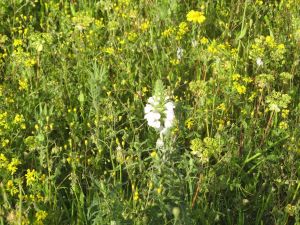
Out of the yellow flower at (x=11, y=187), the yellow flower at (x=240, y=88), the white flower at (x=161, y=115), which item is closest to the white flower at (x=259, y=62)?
the yellow flower at (x=240, y=88)

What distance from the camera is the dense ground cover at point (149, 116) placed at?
92.0 inches

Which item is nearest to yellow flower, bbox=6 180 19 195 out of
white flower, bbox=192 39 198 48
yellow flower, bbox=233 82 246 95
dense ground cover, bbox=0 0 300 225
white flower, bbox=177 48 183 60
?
dense ground cover, bbox=0 0 300 225

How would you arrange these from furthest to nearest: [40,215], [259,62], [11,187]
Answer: [259,62]
[11,187]
[40,215]

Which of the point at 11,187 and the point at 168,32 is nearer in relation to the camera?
the point at 11,187

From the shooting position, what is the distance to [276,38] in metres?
3.61

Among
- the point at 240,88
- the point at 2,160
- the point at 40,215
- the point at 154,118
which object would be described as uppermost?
the point at 154,118

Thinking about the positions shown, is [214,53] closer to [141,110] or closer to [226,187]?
[141,110]

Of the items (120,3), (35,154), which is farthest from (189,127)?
(120,3)

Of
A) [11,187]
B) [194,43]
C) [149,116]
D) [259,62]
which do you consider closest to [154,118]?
[149,116]

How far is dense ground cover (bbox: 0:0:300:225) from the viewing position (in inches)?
92.0

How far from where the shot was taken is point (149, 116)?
228cm

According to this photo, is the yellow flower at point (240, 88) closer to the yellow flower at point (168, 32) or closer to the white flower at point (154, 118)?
the yellow flower at point (168, 32)

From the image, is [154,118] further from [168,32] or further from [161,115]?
[168,32]

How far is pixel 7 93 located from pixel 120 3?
1.16m
